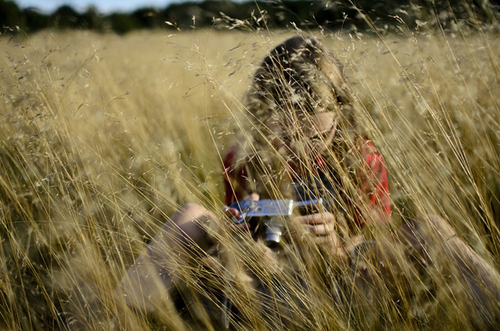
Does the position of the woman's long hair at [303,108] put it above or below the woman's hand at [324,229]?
above

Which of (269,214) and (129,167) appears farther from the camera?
(129,167)

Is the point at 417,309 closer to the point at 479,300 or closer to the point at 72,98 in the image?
the point at 479,300

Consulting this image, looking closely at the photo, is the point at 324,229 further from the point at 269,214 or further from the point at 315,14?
the point at 315,14

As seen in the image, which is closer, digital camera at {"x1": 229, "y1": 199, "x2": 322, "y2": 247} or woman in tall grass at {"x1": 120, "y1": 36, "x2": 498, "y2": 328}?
woman in tall grass at {"x1": 120, "y1": 36, "x2": 498, "y2": 328}

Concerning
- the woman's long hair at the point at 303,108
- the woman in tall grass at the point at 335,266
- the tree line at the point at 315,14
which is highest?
the tree line at the point at 315,14

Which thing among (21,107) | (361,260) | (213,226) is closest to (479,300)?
(361,260)

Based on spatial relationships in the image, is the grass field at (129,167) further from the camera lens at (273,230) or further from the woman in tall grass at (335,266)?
the camera lens at (273,230)

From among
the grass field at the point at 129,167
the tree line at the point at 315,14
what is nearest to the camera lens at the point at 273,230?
the grass field at the point at 129,167

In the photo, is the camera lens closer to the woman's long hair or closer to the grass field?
the woman's long hair

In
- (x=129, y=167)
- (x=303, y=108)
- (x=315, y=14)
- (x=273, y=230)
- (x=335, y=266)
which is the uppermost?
(x=315, y=14)

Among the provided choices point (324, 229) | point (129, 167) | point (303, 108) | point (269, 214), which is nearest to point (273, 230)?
point (269, 214)

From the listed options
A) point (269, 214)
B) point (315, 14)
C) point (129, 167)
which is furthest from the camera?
point (315, 14)

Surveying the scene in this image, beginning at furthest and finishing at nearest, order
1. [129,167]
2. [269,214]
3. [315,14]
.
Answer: [315,14]
[129,167]
[269,214]

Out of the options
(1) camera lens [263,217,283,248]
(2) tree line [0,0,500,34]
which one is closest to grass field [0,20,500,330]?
(2) tree line [0,0,500,34]
